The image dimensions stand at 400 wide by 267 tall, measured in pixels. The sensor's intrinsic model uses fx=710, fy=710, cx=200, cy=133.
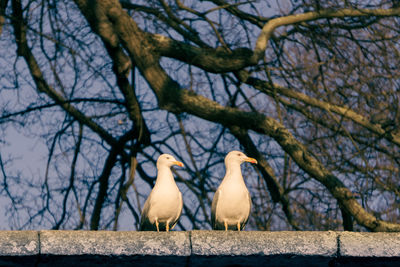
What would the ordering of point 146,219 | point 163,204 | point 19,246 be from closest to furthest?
point 19,246 → point 163,204 → point 146,219

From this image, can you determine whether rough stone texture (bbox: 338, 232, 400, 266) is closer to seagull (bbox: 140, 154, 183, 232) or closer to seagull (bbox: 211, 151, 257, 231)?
seagull (bbox: 211, 151, 257, 231)

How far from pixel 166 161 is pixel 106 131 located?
14.1 feet

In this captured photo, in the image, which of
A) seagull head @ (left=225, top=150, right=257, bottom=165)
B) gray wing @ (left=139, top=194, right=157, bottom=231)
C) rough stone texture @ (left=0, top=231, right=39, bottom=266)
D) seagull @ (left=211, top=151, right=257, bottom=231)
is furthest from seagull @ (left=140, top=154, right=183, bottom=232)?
rough stone texture @ (left=0, top=231, right=39, bottom=266)

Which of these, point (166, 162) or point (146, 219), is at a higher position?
point (166, 162)

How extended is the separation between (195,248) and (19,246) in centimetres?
85

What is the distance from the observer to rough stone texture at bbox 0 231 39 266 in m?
3.35

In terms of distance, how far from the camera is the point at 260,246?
11.5ft

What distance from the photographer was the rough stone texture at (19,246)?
335 centimetres

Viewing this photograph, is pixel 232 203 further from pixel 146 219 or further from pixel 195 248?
pixel 195 248

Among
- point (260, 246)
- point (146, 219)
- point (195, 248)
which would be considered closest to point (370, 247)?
point (260, 246)

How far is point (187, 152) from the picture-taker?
28.6 ft

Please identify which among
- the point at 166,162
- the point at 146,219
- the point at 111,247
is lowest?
the point at 111,247

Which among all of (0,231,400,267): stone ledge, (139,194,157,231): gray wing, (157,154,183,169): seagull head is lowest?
(0,231,400,267): stone ledge

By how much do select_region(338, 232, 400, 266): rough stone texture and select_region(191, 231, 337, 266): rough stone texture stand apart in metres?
0.06
